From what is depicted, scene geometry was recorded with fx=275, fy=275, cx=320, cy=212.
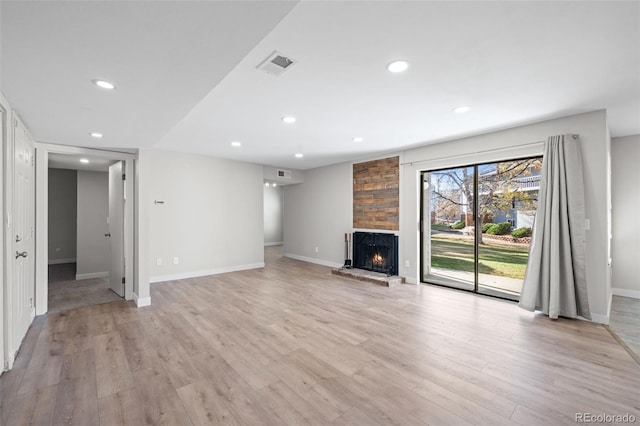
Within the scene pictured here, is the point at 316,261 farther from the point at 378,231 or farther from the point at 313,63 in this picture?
the point at 313,63

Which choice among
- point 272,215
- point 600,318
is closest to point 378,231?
point 600,318

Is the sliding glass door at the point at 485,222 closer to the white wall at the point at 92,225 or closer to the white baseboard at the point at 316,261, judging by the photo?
the white baseboard at the point at 316,261

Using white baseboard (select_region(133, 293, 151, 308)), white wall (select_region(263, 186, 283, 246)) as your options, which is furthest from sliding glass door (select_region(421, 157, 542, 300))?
white wall (select_region(263, 186, 283, 246))

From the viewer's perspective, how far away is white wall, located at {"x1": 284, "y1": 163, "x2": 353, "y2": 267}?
6.52 meters

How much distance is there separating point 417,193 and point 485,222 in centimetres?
120

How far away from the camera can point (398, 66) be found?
7.24 feet

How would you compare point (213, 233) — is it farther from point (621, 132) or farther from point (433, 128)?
point (621, 132)

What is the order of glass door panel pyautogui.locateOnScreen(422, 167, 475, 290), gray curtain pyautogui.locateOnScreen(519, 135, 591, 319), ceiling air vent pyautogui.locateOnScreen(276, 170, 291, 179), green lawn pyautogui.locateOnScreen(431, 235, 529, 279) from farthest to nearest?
1. ceiling air vent pyautogui.locateOnScreen(276, 170, 291, 179)
2. glass door panel pyautogui.locateOnScreen(422, 167, 475, 290)
3. green lawn pyautogui.locateOnScreen(431, 235, 529, 279)
4. gray curtain pyautogui.locateOnScreen(519, 135, 591, 319)

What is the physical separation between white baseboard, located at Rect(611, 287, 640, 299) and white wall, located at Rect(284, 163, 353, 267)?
4.57m

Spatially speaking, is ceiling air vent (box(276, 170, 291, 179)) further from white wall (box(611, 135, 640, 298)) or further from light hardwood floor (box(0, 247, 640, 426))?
white wall (box(611, 135, 640, 298))

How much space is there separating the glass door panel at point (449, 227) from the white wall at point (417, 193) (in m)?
0.30

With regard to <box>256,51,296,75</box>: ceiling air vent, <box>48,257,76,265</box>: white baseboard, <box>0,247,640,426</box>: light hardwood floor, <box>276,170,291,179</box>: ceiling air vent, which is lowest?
<box>0,247,640,426</box>: light hardwood floor

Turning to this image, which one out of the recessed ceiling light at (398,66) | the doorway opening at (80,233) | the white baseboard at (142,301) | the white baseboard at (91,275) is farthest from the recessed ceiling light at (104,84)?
the white baseboard at (91,275)

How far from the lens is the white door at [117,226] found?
14.0 ft
